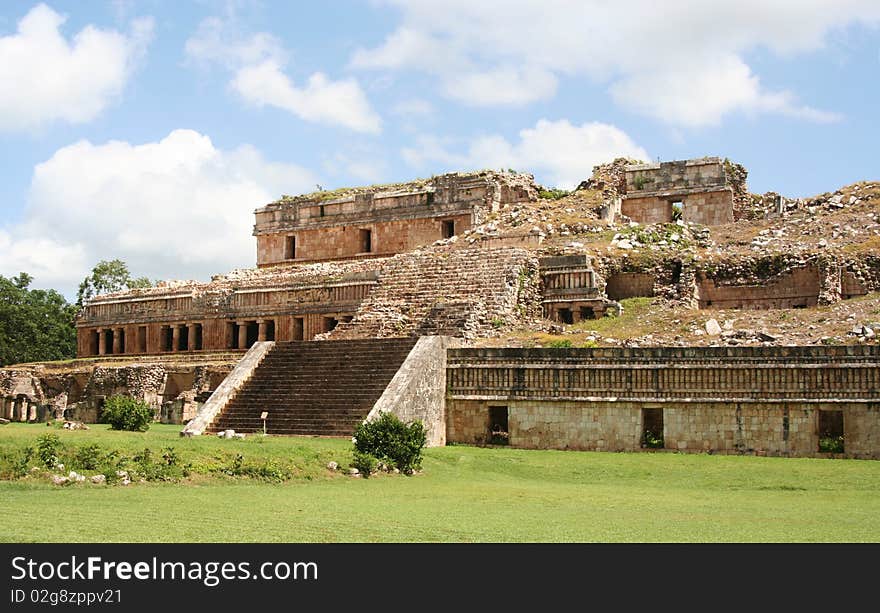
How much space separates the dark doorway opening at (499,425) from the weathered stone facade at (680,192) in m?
14.2

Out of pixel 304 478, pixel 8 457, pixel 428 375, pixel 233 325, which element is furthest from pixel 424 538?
→ pixel 233 325

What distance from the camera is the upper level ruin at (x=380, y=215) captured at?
123 feet

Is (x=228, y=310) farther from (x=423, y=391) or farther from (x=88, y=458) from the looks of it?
(x=88, y=458)

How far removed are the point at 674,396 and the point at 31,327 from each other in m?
40.2

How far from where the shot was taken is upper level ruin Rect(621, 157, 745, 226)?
1344 inches

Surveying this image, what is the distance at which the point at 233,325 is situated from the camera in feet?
112

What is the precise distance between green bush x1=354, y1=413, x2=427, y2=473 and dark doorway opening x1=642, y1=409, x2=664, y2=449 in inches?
227

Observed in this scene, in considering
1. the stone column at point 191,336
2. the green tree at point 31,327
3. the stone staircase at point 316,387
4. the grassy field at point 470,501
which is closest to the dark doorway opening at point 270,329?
the stone column at point 191,336

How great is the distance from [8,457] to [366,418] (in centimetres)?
798

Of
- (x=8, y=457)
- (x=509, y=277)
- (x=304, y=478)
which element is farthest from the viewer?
(x=509, y=277)

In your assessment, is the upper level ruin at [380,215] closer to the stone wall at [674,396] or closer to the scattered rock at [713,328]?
the scattered rock at [713,328]

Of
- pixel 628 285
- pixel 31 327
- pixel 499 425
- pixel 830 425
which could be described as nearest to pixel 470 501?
pixel 499 425

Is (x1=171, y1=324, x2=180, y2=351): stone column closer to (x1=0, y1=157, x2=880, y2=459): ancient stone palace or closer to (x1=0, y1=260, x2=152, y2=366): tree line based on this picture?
(x1=0, y1=157, x2=880, y2=459): ancient stone palace
